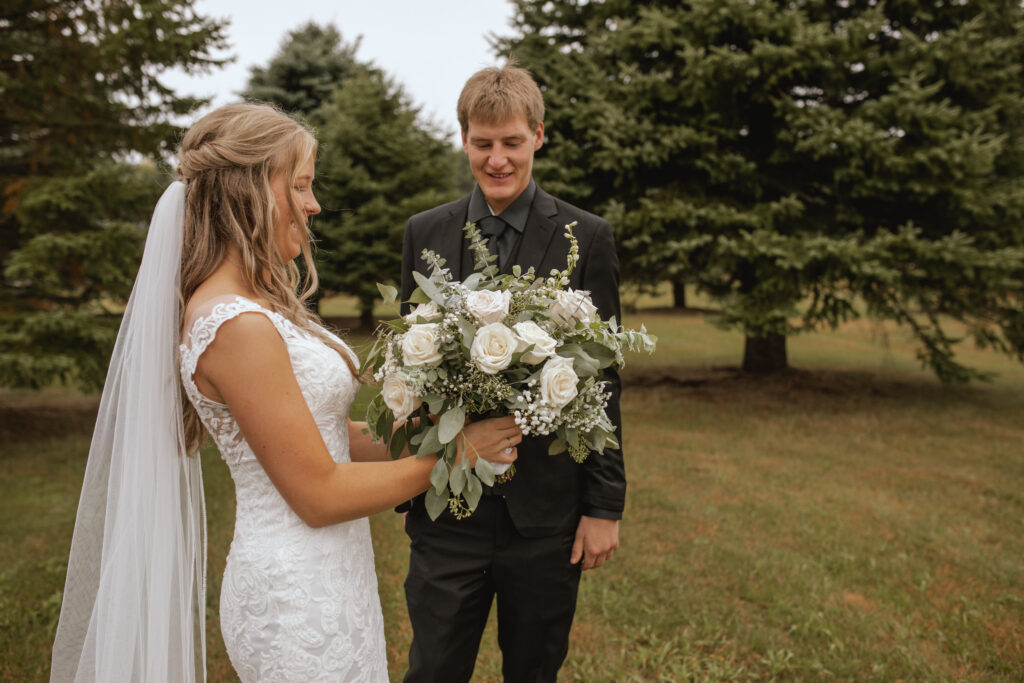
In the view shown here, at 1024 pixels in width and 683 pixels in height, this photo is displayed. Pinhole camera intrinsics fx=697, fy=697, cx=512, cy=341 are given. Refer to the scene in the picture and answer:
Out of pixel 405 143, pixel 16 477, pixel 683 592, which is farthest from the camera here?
pixel 405 143

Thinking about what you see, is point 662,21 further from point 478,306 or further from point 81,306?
point 478,306

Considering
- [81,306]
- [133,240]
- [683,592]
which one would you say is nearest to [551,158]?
[133,240]

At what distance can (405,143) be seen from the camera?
18.3 meters

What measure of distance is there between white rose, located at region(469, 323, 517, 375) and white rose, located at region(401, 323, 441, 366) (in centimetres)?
11

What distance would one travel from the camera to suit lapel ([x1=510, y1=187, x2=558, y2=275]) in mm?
2611

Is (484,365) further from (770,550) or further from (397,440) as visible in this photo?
(770,550)

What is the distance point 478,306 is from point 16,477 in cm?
771

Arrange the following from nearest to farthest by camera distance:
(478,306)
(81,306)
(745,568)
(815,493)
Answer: (478,306), (745,568), (815,493), (81,306)

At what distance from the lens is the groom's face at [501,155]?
261cm

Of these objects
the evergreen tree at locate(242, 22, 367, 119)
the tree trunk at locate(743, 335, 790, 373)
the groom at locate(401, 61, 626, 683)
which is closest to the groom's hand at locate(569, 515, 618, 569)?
the groom at locate(401, 61, 626, 683)

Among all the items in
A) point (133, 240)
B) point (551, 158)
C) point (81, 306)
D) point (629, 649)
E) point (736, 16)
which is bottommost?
point (629, 649)

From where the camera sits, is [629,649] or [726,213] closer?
[629,649]

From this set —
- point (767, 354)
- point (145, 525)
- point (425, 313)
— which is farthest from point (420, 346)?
point (767, 354)

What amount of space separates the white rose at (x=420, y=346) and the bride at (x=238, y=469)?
0.32 m
